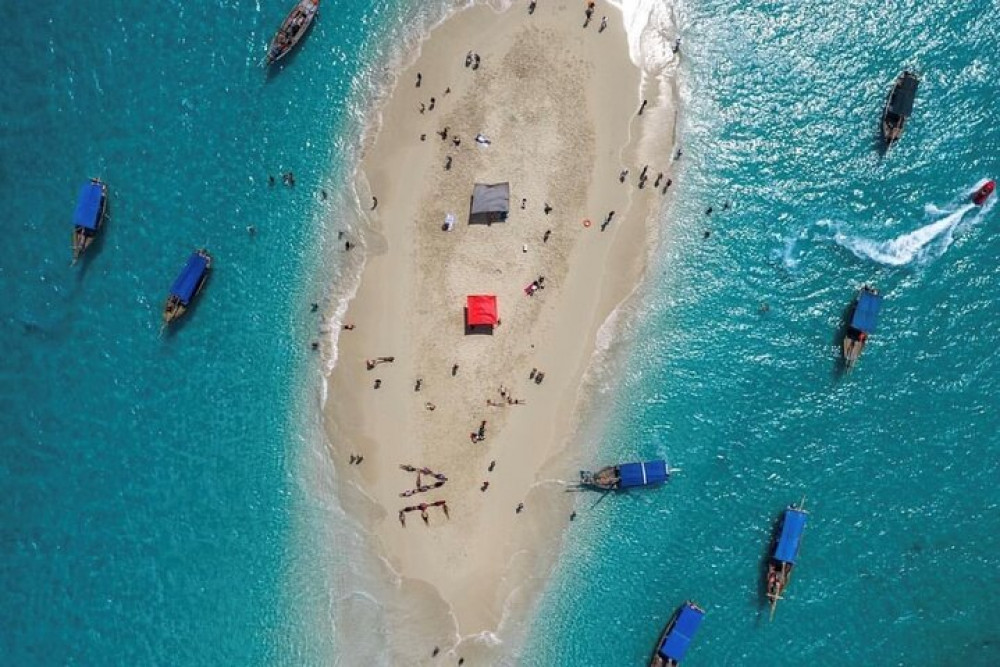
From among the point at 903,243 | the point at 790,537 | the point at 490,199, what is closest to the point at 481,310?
the point at 490,199

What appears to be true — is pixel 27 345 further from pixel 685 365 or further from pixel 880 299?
pixel 880 299

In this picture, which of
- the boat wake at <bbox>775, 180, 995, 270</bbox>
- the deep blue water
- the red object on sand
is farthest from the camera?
the boat wake at <bbox>775, 180, 995, 270</bbox>

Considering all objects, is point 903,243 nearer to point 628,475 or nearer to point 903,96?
point 903,96

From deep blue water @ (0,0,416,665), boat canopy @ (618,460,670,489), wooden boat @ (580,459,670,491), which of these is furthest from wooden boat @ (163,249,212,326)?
boat canopy @ (618,460,670,489)

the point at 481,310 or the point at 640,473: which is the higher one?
the point at 481,310

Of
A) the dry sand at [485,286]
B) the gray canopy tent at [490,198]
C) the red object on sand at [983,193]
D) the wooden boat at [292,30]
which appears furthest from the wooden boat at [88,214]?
the red object on sand at [983,193]

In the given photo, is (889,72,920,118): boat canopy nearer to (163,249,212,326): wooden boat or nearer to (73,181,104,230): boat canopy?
(163,249,212,326): wooden boat

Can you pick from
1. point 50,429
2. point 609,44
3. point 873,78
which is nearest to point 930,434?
point 873,78
